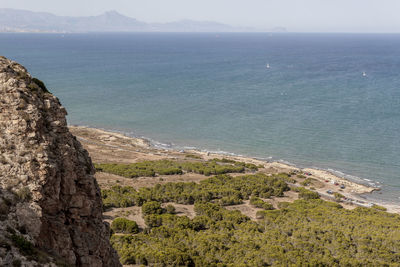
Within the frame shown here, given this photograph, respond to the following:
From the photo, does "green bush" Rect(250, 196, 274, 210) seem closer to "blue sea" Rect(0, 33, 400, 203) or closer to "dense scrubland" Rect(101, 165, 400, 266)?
"dense scrubland" Rect(101, 165, 400, 266)

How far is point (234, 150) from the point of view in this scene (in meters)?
60.2

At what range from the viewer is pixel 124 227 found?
24.4m

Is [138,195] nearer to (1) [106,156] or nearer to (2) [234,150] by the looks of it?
(1) [106,156]

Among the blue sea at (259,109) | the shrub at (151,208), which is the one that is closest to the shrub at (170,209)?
the shrub at (151,208)

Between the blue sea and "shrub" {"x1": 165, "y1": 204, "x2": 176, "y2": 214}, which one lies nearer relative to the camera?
"shrub" {"x1": 165, "y1": 204, "x2": 176, "y2": 214}

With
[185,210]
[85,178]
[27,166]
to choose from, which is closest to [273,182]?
[185,210]

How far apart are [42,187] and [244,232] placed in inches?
690

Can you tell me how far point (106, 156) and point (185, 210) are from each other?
908 inches

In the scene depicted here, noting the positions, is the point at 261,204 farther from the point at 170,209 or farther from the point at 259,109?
the point at 259,109

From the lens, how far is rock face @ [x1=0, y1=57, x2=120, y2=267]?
10266mm

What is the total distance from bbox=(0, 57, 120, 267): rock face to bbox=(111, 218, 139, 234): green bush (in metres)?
10.4

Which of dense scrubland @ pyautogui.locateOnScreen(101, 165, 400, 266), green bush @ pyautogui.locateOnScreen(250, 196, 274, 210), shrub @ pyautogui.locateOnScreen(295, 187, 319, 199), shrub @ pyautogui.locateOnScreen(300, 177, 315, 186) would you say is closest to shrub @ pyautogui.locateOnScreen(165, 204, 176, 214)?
dense scrubland @ pyautogui.locateOnScreen(101, 165, 400, 266)

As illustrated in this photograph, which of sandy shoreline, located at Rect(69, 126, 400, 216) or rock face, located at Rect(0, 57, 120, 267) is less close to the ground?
rock face, located at Rect(0, 57, 120, 267)

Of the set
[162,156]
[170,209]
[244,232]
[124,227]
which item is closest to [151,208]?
[170,209]
